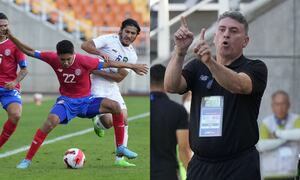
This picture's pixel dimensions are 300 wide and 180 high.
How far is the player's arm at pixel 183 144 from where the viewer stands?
4148 millimetres

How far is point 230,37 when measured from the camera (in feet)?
9.32

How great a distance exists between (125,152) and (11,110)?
0.85m

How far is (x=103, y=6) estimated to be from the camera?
545 centimetres

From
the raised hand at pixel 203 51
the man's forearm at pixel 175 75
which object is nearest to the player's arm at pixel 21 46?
the man's forearm at pixel 175 75

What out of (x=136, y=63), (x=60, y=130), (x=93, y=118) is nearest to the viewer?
(x=136, y=63)

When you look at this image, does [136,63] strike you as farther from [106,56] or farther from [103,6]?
[103,6]

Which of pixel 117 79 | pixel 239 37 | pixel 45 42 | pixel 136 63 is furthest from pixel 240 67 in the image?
pixel 45 42

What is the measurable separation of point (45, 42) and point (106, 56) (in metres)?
0.71

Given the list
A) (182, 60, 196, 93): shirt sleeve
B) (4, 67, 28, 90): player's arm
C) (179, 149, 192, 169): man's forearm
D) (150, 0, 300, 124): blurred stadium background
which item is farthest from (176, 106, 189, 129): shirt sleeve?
(4, 67, 28, 90): player's arm

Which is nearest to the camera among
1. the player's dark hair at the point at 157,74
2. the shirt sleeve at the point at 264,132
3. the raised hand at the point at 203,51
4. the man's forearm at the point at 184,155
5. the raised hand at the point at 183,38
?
the raised hand at the point at 203,51

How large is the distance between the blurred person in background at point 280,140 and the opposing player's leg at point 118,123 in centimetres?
97

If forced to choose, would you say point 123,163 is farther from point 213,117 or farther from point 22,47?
point 213,117

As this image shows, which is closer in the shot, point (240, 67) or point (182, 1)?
point (240, 67)

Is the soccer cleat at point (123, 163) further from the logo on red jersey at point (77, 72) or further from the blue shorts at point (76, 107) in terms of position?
the logo on red jersey at point (77, 72)
